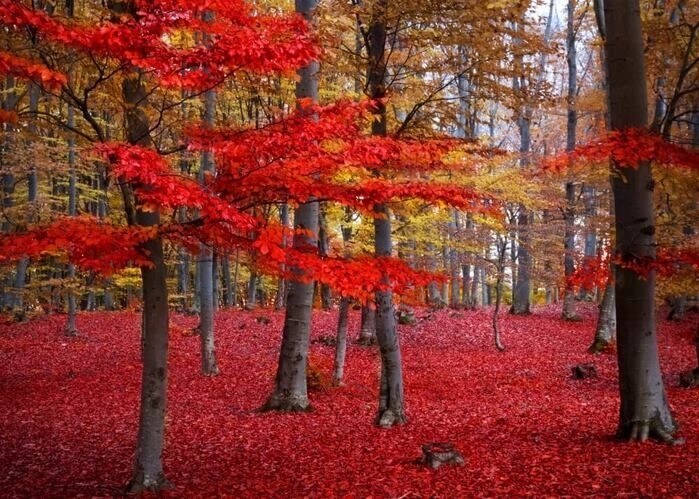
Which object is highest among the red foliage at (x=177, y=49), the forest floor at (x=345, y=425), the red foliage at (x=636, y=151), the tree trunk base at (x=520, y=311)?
the red foliage at (x=177, y=49)

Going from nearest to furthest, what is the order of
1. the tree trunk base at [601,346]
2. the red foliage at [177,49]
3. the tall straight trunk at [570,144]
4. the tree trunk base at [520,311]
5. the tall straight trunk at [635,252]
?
the red foliage at [177,49] → the tall straight trunk at [635,252] → the tree trunk base at [601,346] → the tall straight trunk at [570,144] → the tree trunk base at [520,311]

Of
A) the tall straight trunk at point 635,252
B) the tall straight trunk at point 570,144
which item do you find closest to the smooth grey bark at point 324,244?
the tall straight trunk at point 570,144

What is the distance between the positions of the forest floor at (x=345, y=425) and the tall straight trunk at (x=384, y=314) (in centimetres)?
37

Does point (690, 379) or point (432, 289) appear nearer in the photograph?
point (690, 379)

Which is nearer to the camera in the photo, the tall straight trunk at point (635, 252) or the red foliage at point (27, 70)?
the red foliage at point (27, 70)

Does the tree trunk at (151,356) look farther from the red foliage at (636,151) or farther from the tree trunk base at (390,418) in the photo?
the red foliage at (636,151)

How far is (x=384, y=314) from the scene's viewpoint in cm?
900

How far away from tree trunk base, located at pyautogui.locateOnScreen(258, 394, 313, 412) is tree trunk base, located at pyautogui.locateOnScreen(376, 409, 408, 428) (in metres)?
1.90

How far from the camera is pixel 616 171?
7004 millimetres

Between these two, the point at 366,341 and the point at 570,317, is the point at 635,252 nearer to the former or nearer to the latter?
the point at 366,341

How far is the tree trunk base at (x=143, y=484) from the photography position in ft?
21.2

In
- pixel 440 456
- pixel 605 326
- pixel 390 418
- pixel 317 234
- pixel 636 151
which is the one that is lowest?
pixel 390 418

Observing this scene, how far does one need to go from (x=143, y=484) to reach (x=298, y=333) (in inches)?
170

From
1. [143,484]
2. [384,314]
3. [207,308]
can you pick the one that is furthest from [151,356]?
[207,308]
